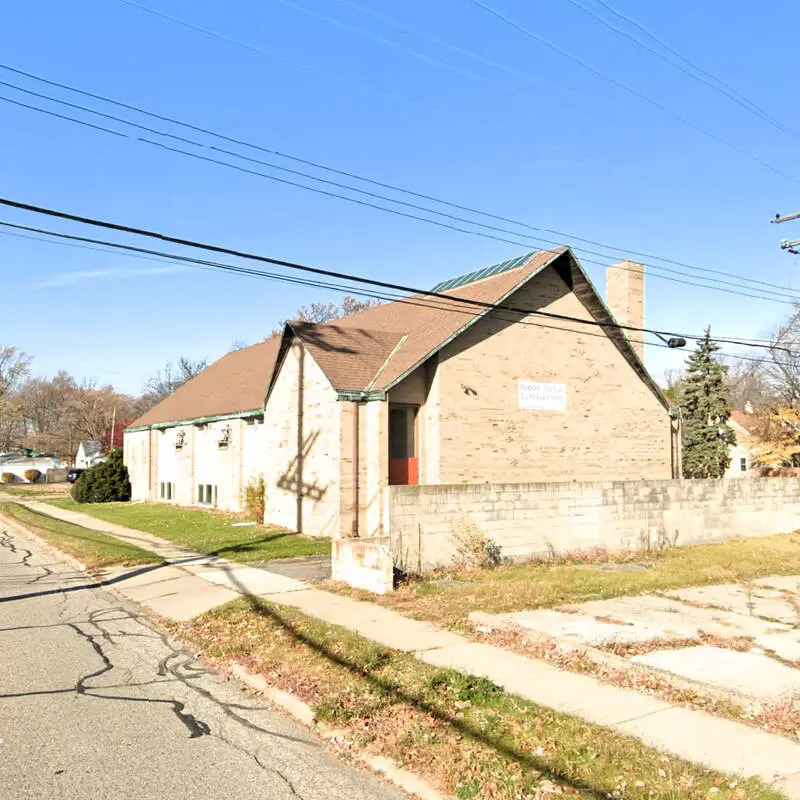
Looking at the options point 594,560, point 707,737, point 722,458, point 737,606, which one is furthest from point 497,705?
point 722,458

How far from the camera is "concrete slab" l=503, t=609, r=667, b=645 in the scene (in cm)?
912

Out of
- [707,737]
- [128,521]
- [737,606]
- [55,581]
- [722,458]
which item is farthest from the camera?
[722,458]

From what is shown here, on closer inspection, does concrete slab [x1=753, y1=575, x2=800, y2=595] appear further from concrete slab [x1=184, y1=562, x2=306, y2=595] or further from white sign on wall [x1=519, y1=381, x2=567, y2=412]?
white sign on wall [x1=519, y1=381, x2=567, y2=412]

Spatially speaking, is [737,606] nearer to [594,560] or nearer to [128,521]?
[594,560]

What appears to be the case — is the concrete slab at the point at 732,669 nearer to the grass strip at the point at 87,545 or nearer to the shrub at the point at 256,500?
the grass strip at the point at 87,545

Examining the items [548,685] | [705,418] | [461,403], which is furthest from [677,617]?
[705,418]

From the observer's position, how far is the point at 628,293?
27984 millimetres

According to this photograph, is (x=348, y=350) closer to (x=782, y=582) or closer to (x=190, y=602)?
(x=190, y=602)

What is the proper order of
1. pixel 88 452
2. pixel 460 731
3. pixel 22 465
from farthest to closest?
pixel 88 452, pixel 22 465, pixel 460 731

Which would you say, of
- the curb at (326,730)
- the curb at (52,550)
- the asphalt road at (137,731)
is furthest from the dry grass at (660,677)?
the curb at (52,550)

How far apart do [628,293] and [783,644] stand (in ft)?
67.3

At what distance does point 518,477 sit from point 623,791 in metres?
17.2

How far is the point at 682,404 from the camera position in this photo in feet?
151

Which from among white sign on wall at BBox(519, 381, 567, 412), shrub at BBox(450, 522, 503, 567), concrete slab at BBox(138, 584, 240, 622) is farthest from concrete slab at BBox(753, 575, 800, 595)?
concrete slab at BBox(138, 584, 240, 622)
